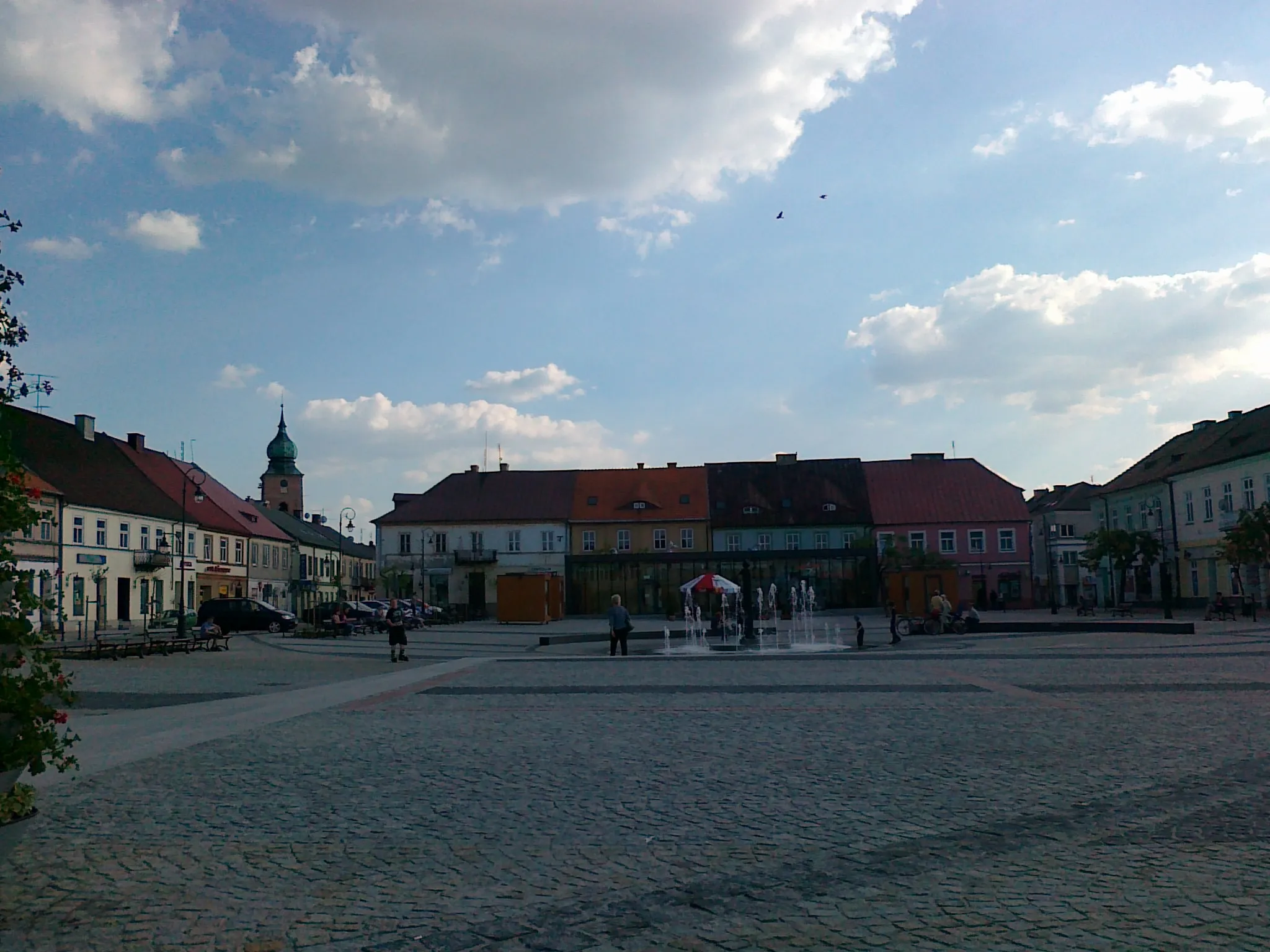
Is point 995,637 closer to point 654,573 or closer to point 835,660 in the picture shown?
point 835,660

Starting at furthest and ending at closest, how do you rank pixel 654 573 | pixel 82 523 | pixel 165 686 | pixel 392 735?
pixel 654 573
pixel 82 523
pixel 165 686
pixel 392 735

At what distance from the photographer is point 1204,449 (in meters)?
64.1

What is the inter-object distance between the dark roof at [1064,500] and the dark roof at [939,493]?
53.7ft

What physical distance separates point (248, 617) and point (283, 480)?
73561 millimetres

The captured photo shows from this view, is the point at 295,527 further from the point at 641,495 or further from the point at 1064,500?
the point at 1064,500

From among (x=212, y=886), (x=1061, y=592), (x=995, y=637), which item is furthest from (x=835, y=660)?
(x=1061, y=592)

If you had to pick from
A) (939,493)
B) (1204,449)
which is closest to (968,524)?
(939,493)

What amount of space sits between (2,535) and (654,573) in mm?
60574

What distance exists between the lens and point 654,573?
66750 mm

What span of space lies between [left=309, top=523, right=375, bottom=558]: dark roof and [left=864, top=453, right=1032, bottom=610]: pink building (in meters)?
52.4

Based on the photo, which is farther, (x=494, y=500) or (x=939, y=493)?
(x=494, y=500)

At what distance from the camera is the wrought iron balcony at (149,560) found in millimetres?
61969

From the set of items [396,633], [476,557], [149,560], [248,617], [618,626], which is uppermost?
[476,557]

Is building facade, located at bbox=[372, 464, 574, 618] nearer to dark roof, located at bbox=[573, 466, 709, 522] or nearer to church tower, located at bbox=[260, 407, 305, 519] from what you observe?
dark roof, located at bbox=[573, 466, 709, 522]
